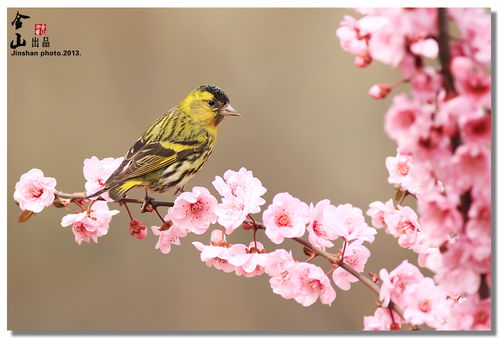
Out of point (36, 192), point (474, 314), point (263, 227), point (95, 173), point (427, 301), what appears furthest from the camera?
point (95, 173)

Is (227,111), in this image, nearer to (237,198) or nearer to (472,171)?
(237,198)

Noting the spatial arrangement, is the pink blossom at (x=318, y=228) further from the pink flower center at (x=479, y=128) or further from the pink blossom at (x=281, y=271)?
the pink flower center at (x=479, y=128)

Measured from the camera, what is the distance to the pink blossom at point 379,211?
1.26 metres

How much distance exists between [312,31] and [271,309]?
42.9 inches

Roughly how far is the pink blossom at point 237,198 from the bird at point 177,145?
33 centimetres

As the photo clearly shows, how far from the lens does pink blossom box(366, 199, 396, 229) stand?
1.26 meters

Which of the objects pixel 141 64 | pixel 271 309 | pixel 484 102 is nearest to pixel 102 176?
pixel 484 102

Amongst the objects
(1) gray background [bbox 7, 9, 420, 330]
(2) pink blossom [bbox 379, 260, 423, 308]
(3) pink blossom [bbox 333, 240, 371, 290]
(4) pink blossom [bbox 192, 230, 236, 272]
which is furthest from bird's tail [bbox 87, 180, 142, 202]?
(1) gray background [bbox 7, 9, 420, 330]

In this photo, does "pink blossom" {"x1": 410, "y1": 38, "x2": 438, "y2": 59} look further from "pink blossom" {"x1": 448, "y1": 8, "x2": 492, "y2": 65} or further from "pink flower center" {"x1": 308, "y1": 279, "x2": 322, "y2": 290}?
"pink flower center" {"x1": 308, "y1": 279, "x2": 322, "y2": 290}

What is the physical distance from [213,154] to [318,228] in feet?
4.14

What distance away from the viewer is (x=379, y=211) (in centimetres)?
126

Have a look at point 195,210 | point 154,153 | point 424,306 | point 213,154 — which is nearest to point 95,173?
point 195,210

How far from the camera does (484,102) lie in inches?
32.5

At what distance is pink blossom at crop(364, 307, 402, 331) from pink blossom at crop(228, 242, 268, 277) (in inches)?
8.4
